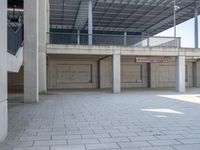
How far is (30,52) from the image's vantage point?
12.5 m

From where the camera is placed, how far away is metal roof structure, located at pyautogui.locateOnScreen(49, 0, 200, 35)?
74.2 ft

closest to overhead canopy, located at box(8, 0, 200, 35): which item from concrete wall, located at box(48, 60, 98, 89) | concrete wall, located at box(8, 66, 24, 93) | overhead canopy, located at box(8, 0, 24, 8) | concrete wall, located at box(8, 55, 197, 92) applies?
concrete wall, located at box(8, 55, 197, 92)

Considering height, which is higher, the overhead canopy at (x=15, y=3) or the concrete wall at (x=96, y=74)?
the overhead canopy at (x=15, y=3)

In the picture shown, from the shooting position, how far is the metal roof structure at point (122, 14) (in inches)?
890

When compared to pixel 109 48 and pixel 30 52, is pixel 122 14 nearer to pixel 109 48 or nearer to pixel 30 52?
pixel 109 48

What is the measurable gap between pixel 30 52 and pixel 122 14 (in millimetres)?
15025

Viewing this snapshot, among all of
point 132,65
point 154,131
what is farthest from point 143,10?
point 154,131

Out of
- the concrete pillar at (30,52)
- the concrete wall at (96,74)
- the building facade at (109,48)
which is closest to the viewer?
the concrete pillar at (30,52)

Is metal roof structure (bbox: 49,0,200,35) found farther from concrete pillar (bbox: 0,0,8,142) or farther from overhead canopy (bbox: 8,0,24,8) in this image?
concrete pillar (bbox: 0,0,8,142)

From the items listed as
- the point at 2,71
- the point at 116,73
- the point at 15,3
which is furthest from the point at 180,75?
the point at 2,71

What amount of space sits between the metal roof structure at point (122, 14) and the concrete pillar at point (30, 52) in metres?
9.71

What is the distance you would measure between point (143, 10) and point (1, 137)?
21.5 m

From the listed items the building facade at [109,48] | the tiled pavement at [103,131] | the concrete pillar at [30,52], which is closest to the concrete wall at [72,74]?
the building facade at [109,48]

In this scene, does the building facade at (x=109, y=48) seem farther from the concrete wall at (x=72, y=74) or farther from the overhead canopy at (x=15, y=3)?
the overhead canopy at (x=15, y=3)
